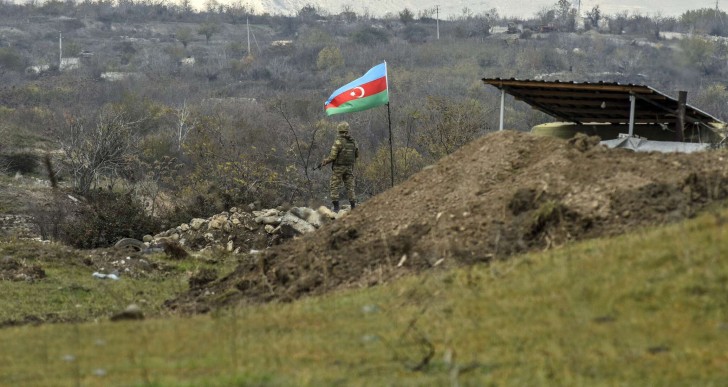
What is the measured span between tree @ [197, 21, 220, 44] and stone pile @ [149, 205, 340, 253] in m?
109

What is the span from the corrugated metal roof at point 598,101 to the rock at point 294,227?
502 cm

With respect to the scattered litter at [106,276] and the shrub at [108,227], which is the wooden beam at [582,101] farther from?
the shrub at [108,227]

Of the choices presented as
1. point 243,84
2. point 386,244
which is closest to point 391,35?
point 243,84

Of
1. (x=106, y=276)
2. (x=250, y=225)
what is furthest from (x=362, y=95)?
(x=106, y=276)

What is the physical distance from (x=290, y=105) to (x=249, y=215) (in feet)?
168

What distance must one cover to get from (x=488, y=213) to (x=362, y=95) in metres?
9.89

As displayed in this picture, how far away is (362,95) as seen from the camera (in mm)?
23672

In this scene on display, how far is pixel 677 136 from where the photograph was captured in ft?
66.5

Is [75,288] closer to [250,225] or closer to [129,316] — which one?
[129,316]

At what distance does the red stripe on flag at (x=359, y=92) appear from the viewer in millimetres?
23531

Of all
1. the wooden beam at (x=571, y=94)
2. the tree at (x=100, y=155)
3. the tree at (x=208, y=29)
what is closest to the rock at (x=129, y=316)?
the wooden beam at (x=571, y=94)

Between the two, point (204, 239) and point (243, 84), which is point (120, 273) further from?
point (243, 84)

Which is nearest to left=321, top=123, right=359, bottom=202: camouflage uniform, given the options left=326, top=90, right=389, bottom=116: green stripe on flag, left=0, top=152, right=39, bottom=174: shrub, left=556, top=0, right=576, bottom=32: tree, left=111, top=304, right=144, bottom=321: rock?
left=326, top=90, right=389, bottom=116: green stripe on flag

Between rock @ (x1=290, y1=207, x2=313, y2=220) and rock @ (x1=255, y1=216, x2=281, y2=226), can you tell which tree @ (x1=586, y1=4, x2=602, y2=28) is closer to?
rock @ (x1=290, y1=207, x2=313, y2=220)
